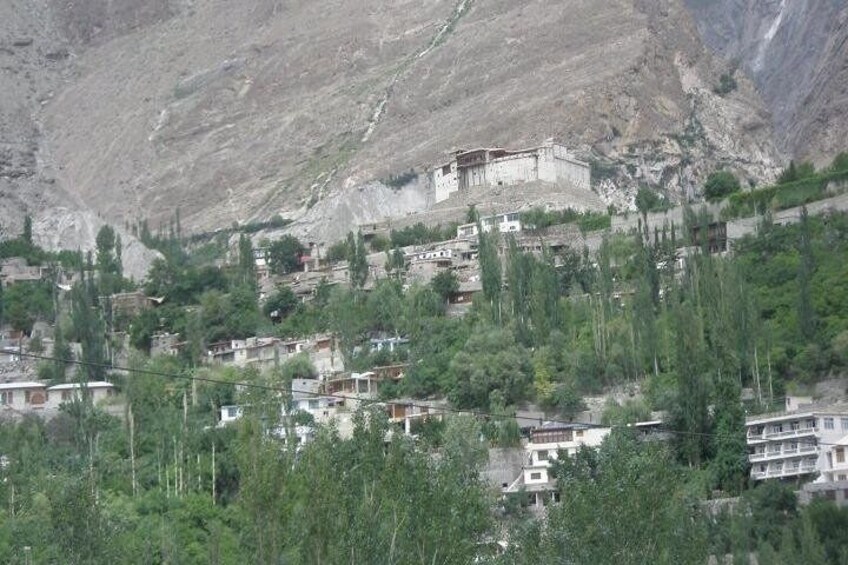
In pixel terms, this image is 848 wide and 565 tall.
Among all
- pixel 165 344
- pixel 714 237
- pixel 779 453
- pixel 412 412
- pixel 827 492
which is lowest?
pixel 827 492

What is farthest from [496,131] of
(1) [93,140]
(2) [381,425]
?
(2) [381,425]

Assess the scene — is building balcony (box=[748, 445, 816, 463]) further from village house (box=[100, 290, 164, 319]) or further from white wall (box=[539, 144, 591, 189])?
white wall (box=[539, 144, 591, 189])

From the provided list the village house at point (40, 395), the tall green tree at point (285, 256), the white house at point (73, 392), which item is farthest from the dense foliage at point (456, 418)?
the tall green tree at point (285, 256)

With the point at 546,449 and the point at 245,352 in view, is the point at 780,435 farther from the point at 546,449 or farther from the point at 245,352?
the point at 245,352

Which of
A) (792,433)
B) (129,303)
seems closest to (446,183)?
(129,303)

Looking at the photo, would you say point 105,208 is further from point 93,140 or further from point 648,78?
point 648,78
